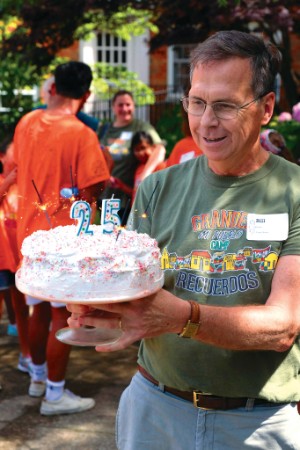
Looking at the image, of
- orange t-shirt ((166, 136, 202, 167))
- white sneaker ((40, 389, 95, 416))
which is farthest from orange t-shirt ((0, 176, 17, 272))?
orange t-shirt ((166, 136, 202, 167))

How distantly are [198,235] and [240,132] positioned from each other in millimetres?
320

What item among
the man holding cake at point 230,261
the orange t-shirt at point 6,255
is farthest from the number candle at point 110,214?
the orange t-shirt at point 6,255

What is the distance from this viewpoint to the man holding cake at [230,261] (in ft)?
6.70

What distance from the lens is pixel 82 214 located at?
206cm

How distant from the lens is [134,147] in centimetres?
Answer: 743

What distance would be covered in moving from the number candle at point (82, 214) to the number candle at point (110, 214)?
4 centimetres

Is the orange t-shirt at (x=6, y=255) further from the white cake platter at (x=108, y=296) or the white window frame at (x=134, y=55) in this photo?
the white window frame at (x=134, y=55)

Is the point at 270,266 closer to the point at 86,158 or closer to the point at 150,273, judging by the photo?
the point at 150,273

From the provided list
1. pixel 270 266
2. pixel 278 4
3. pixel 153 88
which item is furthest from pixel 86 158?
pixel 153 88

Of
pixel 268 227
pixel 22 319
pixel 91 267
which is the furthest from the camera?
pixel 22 319

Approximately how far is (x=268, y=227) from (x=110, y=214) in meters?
0.44

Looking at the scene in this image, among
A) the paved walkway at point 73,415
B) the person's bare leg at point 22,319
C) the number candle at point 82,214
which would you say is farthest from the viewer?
the person's bare leg at point 22,319

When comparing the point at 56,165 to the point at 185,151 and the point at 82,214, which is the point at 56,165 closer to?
the point at 185,151

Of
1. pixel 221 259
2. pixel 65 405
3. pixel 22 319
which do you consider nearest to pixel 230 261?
Result: pixel 221 259
